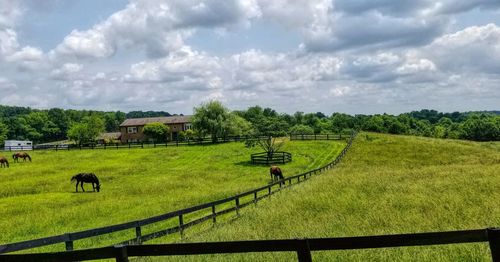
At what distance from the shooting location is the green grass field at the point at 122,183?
2127cm

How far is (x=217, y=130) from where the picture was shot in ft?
286

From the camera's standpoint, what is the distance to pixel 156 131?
110 meters

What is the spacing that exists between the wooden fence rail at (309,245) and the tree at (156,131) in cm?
10700

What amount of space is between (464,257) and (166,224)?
45.6 ft

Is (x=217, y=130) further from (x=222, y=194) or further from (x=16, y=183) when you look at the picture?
(x=222, y=194)

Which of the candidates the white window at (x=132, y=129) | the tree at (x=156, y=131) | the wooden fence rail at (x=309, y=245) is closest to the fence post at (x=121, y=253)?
the wooden fence rail at (x=309, y=245)

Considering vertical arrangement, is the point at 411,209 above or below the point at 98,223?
above

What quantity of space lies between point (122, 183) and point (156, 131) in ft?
233

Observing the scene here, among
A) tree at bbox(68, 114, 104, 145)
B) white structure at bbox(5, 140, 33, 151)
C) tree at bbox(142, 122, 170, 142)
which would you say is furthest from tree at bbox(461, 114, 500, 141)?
white structure at bbox(5, 140, 33, 151)

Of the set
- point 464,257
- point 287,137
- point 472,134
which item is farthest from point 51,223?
point 472,134

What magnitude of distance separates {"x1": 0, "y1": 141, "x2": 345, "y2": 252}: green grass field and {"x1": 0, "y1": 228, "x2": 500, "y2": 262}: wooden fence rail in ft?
35.4

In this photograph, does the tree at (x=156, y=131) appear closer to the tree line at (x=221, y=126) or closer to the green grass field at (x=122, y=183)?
the tree line at (x=221, y=126)

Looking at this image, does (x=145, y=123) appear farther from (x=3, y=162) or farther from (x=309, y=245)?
(x=309, y=245)

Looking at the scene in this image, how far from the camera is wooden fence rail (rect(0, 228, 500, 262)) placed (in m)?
4.66
